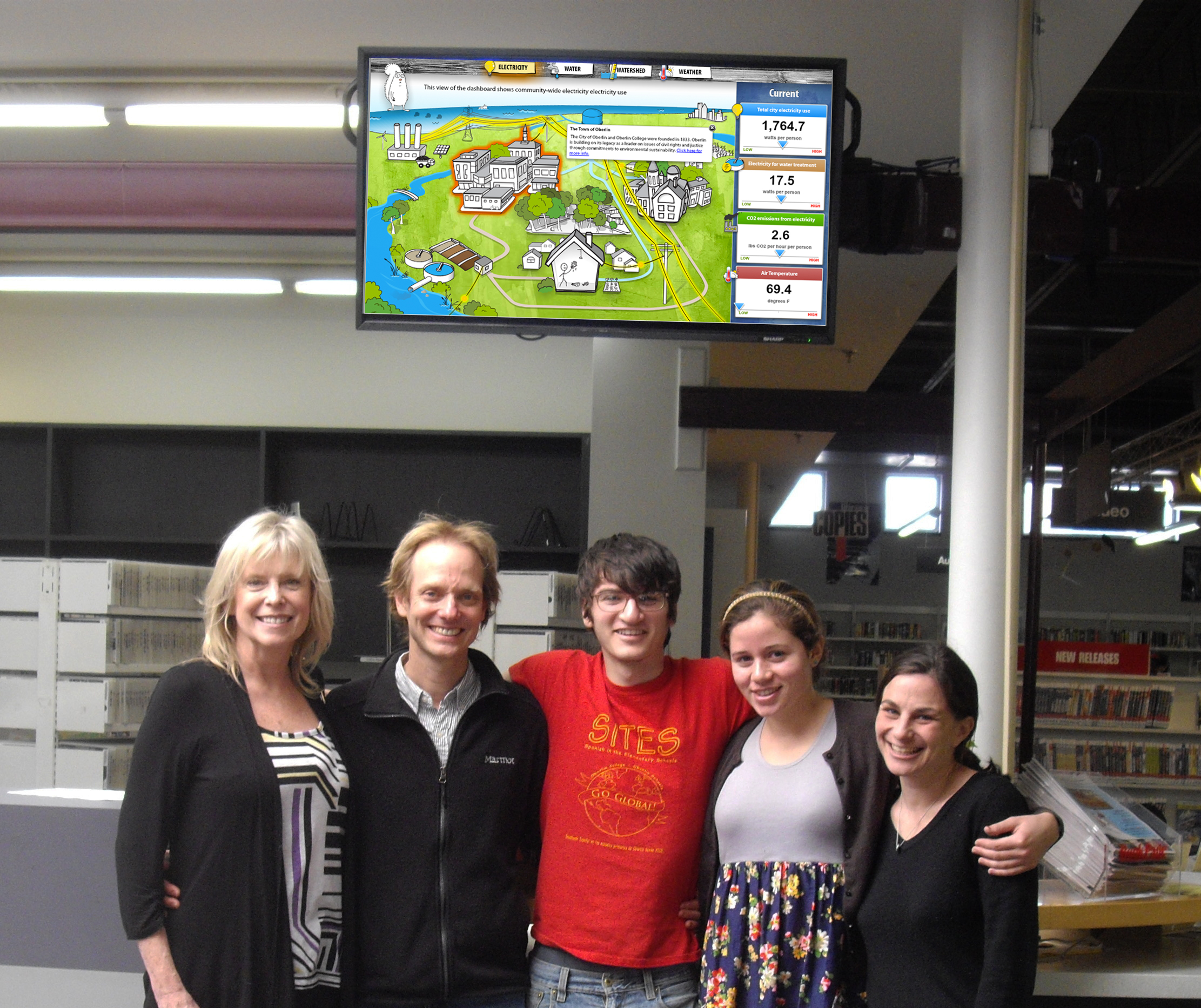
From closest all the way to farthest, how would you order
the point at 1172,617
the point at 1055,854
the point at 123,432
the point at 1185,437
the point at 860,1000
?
the point at 860,1000, the point at 1055,854, the point at 123,432, the point at 1185,437, the point at 1172,617

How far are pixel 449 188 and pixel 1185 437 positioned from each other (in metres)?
10.6

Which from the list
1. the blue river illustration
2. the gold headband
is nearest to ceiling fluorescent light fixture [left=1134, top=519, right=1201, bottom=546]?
the blue river illustration

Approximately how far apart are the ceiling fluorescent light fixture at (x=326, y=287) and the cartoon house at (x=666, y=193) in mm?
4246

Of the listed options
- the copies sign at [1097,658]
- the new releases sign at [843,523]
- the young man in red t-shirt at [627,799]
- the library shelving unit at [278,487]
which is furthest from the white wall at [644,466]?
the new releases sign at [843,523]

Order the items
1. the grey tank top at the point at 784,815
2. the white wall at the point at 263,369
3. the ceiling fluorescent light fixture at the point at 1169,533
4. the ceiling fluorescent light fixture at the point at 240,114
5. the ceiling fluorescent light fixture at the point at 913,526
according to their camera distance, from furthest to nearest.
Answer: the ceiling fluorescent light fixture at the point at 913,526, the ceiling fluorescent light fixture at the point at 1169,533, the white wall at the point at 263,369, the ceiling fluorescent light fixture at the point at 240,114, the grey tank top at the point at 784,815

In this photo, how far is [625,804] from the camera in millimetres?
2178

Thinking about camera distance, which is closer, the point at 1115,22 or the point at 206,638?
the point at 206,638

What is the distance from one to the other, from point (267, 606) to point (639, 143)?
1.57 meters

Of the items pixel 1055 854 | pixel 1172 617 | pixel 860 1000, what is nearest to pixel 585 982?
pixel 860 1000

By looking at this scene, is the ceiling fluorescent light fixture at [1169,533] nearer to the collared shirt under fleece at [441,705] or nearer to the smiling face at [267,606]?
the collared shirt under fleece at [441,705]

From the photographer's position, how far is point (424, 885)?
211 centimetres

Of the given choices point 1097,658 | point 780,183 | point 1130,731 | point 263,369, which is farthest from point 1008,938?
point 1130,731

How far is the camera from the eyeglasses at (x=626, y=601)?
2.21 meters

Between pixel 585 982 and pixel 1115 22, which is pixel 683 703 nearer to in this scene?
pixel 585 982
